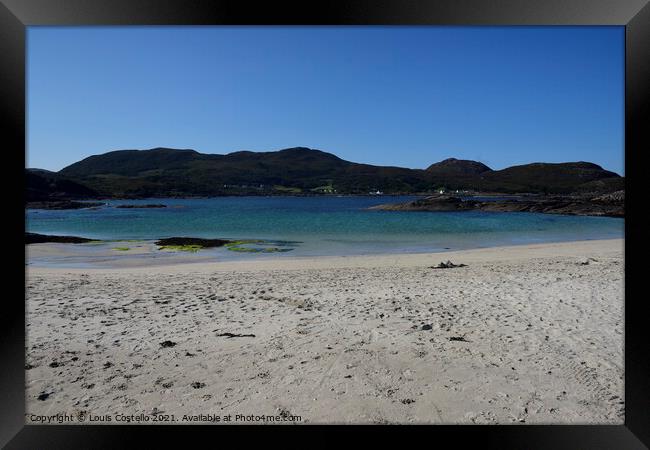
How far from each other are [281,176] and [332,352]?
4464 centimetres

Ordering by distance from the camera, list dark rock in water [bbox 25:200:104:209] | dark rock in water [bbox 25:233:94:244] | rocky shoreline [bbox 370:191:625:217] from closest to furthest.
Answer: dark rock in water [bbox 25:233:94:244], dark rock in water [bbox 25:200:104:209], rocky shoreline [bbox 370:191:625:217]

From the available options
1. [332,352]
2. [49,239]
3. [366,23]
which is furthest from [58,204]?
[366,23]

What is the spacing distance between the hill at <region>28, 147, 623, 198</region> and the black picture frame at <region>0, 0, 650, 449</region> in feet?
111

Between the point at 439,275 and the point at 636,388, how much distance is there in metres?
5.72

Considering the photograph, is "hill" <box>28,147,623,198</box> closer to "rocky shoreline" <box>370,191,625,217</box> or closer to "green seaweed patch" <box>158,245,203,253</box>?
"rocky shoreline" <box>370,191,625,217</box>

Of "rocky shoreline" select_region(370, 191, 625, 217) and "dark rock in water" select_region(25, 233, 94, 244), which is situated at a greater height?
"rocky shoreline" select_region(370, 191, 625, 217)

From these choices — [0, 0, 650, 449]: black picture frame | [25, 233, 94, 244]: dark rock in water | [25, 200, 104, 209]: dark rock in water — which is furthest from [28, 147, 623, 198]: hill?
[0, 0, 650, 449]: black picture frame

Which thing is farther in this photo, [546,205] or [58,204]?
[546,205]

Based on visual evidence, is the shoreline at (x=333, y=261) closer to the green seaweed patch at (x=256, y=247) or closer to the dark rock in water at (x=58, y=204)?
the green seaweed patch at (x=256, y=247)

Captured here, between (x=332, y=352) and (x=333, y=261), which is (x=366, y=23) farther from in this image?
(x=333, y=261)

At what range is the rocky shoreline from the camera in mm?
28078

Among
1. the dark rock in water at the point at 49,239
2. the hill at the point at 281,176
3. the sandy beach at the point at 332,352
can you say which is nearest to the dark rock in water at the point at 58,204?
the hill at the point at 281,176

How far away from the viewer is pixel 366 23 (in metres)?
2.62

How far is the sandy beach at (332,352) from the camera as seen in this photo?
301 cm
